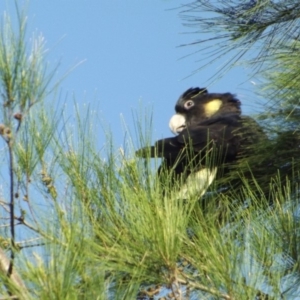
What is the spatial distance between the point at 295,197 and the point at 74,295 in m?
0.77

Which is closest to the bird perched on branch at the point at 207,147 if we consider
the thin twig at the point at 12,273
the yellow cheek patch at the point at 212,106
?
the yellow cheek patch at the point at 212,106

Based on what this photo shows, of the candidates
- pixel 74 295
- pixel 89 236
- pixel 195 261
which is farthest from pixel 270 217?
pixel 74 295

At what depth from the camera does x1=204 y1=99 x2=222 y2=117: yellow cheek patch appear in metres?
2.95

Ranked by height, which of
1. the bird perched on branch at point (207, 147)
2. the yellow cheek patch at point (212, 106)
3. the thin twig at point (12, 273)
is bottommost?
the thin twig at point (12, 273)

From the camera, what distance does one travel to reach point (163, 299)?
1547 millimetres

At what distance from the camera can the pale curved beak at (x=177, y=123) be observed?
2.92 meters

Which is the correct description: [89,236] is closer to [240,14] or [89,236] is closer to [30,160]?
[30,160]

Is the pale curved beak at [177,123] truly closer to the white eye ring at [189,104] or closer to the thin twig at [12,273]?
the white eye ring at [189,104]

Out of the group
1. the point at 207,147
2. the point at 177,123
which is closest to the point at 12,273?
the point at 207,147

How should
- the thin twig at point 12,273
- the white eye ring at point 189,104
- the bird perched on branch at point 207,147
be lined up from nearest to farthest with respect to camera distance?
the thin twig at point 12,273 → the bird perched on branch at point 207,147 → the white eye ring at point 189,104

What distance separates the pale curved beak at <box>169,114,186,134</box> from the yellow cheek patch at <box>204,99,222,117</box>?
8 cm

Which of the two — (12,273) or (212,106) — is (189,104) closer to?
(212,106)

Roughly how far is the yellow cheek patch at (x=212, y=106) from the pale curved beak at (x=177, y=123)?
0.08 m

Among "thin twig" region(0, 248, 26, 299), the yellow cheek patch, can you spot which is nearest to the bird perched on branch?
the yellow cheek patch
